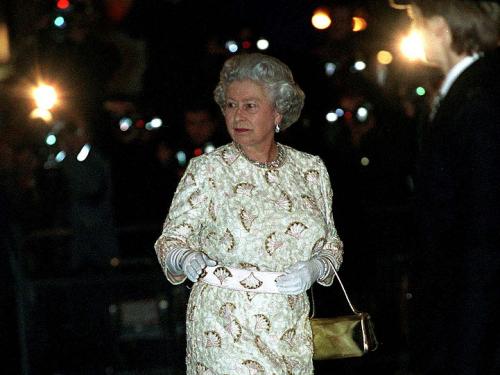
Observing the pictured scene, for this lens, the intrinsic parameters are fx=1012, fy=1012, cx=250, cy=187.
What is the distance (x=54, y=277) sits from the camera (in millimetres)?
6434

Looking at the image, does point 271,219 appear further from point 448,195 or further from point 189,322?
point 448,195

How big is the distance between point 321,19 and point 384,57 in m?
0.64

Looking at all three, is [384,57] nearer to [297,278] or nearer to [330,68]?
[330,68]

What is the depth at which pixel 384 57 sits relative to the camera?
6.96 m

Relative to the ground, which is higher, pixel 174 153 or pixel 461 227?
pixel 174 153

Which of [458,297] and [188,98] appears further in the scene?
[188,98]

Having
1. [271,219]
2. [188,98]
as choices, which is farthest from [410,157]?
[271,219]

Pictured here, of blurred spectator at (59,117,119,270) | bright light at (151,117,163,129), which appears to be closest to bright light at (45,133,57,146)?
blurred spectator at (59,117,119,270)

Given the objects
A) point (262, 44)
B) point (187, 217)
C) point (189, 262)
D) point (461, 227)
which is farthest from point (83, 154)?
point (461, 227)

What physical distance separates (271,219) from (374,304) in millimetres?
3074

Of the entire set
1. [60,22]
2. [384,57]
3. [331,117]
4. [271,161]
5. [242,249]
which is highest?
[60,22]

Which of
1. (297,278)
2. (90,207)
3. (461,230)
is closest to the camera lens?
(461,230)

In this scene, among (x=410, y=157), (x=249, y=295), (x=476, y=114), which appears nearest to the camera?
(x=476, y=114)

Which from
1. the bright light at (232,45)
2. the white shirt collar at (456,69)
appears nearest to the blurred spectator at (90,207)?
the bright light at (232,45)
